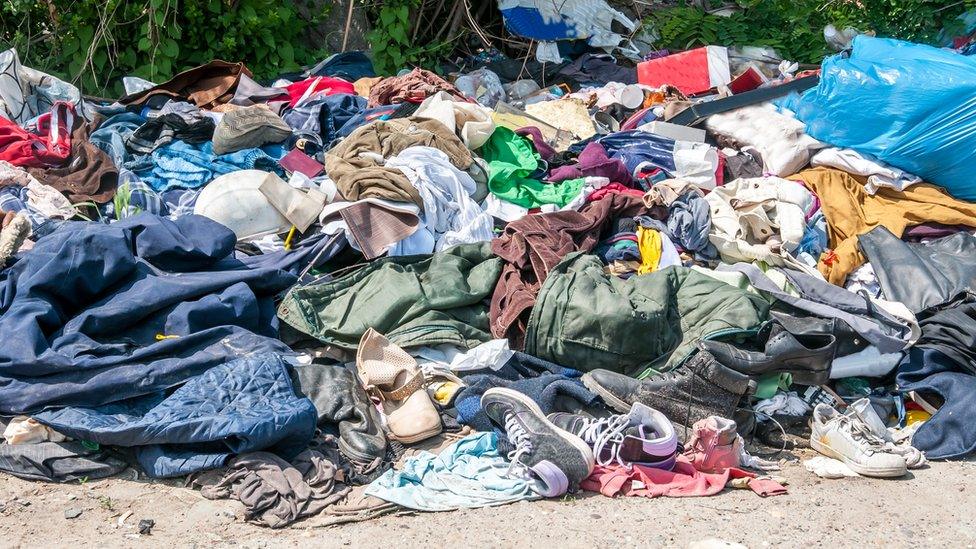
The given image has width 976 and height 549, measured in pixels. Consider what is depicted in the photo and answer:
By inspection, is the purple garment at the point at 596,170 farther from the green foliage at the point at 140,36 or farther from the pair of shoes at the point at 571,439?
the green foliage at the point at 140,36

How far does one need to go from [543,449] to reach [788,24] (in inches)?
251

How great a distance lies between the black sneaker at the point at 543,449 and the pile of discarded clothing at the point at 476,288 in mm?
10

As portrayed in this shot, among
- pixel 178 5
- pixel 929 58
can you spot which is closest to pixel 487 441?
pixel 929 58

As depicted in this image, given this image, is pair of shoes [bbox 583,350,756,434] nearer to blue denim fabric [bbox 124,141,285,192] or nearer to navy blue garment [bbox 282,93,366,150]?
blue denim fabric [bbox 124,141,285,192]

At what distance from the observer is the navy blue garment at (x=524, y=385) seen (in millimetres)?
3621

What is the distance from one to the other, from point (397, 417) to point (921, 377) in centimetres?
222

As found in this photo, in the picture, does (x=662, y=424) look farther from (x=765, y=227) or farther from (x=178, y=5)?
(x=178, y=5)

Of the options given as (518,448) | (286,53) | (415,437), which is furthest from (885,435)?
(286,53)

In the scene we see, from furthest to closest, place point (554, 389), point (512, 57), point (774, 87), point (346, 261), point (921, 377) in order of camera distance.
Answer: point (512, 57), point (774, 87), point (346, 261), point (921, 377), point (554, 389)

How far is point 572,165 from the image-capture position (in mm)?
5406

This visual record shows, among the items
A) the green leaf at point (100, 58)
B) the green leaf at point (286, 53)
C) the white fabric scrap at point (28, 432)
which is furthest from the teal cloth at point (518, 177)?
the green leaf at point (100, 58)

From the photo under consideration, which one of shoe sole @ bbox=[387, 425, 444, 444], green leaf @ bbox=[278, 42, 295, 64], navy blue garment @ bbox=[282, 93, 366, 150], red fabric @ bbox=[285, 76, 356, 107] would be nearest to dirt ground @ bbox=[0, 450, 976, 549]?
shoe sole @ bbox=[387, 425, 444, 444]

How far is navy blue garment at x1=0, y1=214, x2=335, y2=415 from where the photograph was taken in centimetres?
339

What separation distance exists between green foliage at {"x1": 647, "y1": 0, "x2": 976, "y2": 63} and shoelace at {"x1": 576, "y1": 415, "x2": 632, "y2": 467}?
527 centimetres
